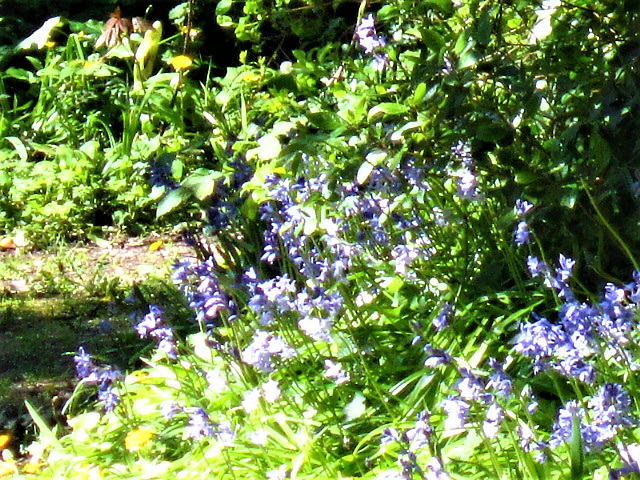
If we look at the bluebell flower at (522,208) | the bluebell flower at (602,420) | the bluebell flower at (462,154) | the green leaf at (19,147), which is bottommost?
the bluebell flower at (602,420)

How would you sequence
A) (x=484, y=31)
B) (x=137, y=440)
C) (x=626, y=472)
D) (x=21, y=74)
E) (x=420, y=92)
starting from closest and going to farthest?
(x=626, y=472)
(x=484, y=31)
(x=420, y=92)
(x=137, y=440)
(x=21, y=74)

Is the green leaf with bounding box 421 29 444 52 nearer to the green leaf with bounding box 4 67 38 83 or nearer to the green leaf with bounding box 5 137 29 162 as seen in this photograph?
the green leaf with bounding box 5 137 29 162

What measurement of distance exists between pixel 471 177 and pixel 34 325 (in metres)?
2.42

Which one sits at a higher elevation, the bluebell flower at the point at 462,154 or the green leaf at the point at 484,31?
the green leaf at the point at 484,31

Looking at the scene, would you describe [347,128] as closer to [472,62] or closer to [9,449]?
[472,62]

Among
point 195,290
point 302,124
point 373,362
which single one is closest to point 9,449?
point 195,290

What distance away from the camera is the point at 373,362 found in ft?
12.2

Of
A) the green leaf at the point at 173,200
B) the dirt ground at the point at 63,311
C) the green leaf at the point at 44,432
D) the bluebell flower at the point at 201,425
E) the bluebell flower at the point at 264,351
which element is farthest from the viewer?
the dirt ground at the point at 63,311

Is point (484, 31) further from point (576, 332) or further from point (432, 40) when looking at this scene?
point (576, 332)

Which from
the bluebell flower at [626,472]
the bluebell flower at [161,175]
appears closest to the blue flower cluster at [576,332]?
the bluebell flower at [626,472]

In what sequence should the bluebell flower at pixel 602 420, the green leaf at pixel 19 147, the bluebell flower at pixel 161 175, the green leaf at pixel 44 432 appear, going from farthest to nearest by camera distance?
the green leaf at pixel 19 147, the bluebell flower at pixel 161 175, the green leaf at pixel 44 432, the bluebell flower at pixel 602 420

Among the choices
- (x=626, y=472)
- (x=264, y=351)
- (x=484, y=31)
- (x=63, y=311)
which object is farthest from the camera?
(x=63, y=311)

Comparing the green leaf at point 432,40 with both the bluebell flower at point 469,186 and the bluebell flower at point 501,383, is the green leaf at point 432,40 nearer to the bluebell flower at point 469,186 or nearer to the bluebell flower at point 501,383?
the bluebell flower at point 469,186

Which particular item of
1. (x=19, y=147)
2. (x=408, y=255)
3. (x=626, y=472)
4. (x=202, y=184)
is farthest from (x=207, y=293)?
(x=19, y=147)
